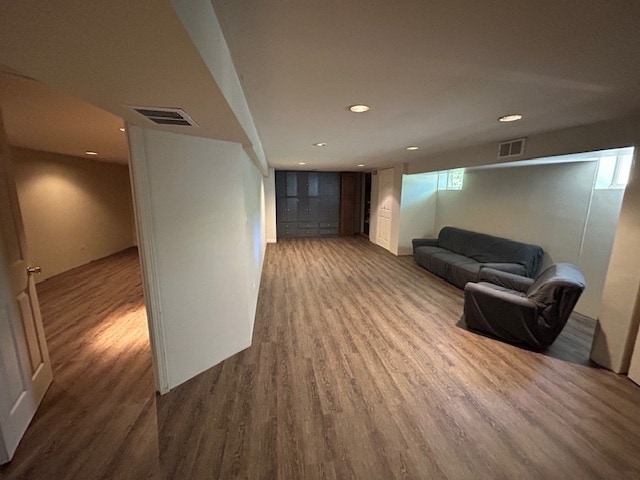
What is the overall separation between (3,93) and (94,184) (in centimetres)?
487

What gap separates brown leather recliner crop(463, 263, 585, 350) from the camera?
232 centimetres

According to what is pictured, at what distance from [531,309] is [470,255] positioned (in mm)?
2322

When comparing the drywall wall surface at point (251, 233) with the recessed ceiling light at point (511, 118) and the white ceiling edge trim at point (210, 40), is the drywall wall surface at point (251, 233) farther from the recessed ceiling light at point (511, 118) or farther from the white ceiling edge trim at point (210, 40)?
the recessed ceiling light at point (511, 118)

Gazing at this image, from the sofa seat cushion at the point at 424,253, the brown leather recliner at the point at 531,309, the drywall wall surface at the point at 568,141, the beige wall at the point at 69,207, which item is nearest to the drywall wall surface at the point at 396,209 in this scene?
the sofa seat cushion at the point at 424,253

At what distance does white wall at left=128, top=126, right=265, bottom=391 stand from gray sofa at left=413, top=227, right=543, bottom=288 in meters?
3.40

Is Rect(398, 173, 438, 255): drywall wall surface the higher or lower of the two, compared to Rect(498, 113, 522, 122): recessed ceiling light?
lower

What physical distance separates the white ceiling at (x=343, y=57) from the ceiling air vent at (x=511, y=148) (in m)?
0.85

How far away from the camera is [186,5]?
66cm

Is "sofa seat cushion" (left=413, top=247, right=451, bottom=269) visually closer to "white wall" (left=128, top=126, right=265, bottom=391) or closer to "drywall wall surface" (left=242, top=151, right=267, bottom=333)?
"drywall wall surface" (left=242, top=151, right=267, bottom=333)

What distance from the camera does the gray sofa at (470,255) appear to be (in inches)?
144

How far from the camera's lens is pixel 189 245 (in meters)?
2.01

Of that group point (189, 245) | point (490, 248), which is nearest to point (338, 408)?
point (189, 245)

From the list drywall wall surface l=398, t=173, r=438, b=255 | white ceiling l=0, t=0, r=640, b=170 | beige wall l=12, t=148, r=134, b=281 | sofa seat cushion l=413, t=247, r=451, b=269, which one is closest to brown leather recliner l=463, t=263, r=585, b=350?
white ceiling l=0, t=0, r=640, b=170

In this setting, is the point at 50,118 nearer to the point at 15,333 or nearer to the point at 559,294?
the point at 15,333
